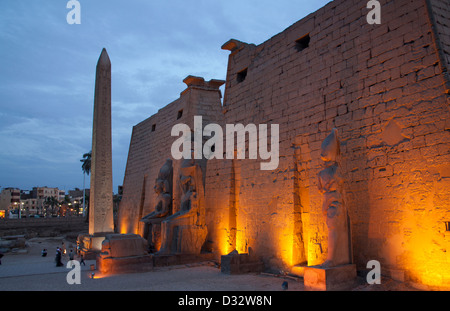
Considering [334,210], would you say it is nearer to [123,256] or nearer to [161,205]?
[123,256]

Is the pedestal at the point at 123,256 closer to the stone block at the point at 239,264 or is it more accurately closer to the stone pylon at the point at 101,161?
the stone block at the point at 239,264

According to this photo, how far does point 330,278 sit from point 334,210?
991 mm

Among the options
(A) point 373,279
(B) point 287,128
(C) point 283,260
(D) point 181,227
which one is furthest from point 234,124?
(A) point 373,279

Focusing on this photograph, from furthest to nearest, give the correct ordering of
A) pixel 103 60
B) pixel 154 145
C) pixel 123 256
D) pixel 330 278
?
pixel 154 145
pixel 103 60
pixel 123 256
pixel 330 278

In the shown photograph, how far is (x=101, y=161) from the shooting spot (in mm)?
10844

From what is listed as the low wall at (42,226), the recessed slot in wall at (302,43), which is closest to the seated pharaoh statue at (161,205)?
the recessed slot in wall at (302,43)

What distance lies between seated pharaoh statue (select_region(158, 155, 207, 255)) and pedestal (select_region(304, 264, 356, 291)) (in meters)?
4.02

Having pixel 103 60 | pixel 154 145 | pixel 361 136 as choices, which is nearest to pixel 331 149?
pixel 361 136

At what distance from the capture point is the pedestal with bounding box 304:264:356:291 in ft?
15.6

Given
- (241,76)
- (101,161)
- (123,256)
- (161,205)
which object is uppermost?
(241,76)

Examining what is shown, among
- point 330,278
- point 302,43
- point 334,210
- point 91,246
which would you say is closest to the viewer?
point 330,278

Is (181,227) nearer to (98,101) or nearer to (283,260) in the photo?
(283,260)

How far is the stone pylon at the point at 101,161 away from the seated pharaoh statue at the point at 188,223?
3203mm

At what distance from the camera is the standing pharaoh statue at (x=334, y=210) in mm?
5043
